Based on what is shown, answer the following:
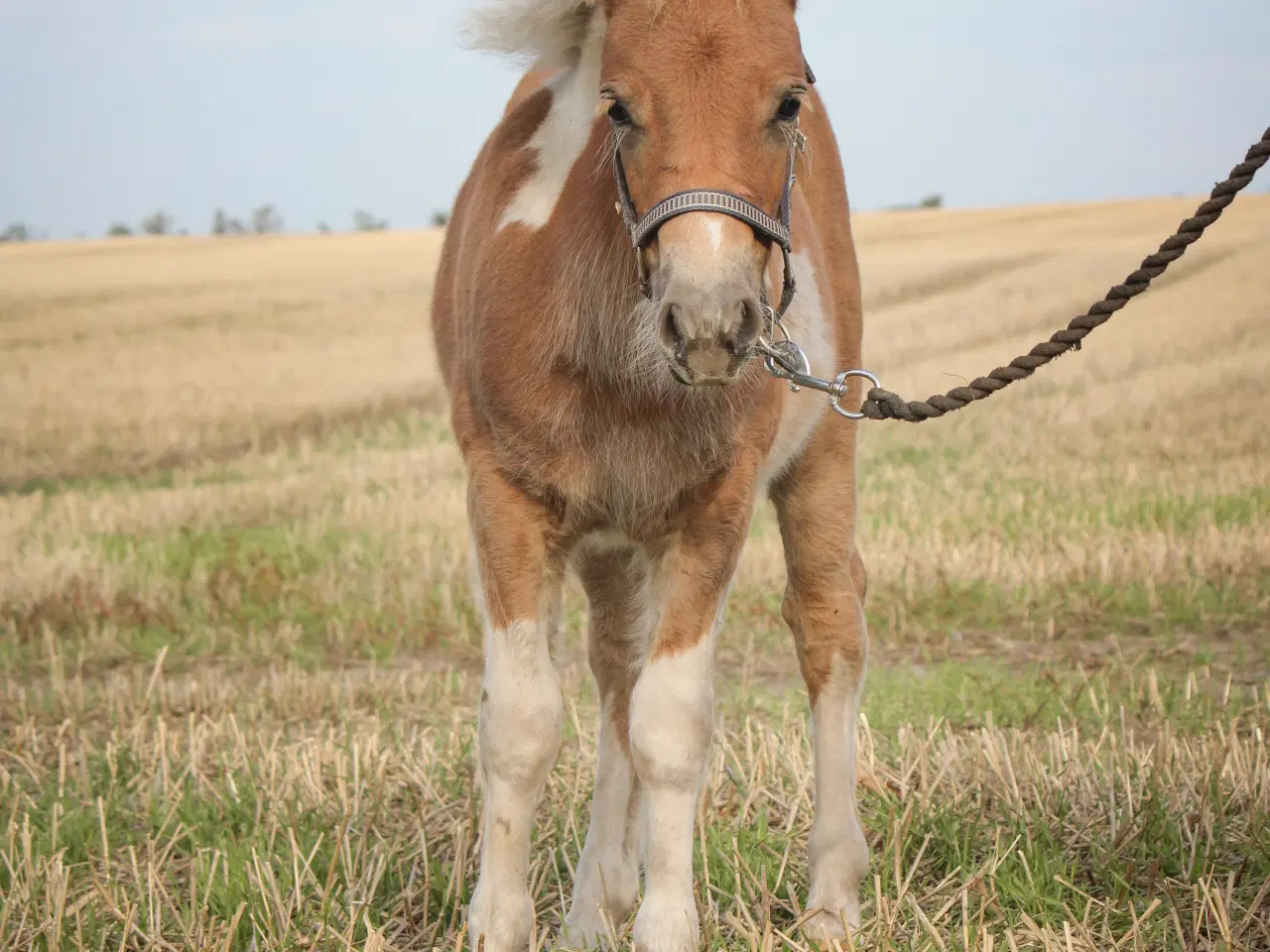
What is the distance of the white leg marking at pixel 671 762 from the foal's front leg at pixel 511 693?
25 cm

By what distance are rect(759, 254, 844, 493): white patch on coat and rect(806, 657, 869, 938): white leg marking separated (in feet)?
2.40

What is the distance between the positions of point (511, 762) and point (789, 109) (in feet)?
5.82

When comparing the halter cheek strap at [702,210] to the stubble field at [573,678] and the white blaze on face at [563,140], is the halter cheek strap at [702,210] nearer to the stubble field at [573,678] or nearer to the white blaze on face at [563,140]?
the white blaze on face at [563,140]

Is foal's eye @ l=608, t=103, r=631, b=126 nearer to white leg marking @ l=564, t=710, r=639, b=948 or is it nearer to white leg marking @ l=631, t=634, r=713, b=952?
white leg marking @ l=631, t=634, r=713, b=952

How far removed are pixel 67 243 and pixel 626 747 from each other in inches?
1822

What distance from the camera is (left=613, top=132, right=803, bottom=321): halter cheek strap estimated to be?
2.81 metres

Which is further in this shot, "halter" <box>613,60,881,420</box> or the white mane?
the white mane

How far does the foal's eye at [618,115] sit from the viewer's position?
298 centimetres

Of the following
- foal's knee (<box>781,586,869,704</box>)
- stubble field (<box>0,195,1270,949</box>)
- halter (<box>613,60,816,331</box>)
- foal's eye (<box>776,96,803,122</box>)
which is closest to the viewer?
halter (<box>613,60,816,331</box>)

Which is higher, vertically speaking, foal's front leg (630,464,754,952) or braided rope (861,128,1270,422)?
braided rope (861,128,1270,422)

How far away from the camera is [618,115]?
3.00 meters

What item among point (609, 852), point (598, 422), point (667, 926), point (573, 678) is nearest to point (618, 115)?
point (598, 422)

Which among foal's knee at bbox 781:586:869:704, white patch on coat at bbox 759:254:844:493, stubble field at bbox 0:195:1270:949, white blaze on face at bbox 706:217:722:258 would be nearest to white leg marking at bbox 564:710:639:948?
stubble field at bbox 0:195:1270:949

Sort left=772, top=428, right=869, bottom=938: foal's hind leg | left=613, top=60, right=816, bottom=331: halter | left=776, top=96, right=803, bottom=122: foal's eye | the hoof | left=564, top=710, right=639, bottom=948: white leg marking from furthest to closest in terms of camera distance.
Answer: left=772, top=428, right=869, bottom=938: foal's hind leg < left=564, top=710, right=639, bottom=948: white leg marking < the hoof < left=776, top=96, right=803, bottom=122: foal's eye < left=613, top=60, right=816, bottom=331: halter
